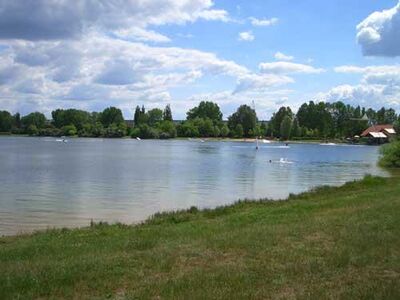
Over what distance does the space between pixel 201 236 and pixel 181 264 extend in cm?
347

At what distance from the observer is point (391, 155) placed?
243 feet

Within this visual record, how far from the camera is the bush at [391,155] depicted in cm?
7331

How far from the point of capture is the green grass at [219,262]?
29.7 feet

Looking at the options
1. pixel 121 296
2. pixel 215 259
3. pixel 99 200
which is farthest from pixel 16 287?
pixel 99 200

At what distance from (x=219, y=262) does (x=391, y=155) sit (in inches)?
2670

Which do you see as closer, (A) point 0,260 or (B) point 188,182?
(A) point 0,260

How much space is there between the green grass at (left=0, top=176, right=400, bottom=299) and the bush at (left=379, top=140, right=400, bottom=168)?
5965 cm

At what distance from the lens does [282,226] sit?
1597cm

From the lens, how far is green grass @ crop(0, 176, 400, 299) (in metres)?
9.05

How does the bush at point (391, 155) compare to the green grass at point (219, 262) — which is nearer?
the green grass at point (219, 262)

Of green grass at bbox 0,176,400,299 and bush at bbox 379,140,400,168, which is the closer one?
green grass at bbox 0,176,400,299

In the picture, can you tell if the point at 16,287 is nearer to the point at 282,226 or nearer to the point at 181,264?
the point at 181,264

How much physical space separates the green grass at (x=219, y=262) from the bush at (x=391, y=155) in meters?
59.7

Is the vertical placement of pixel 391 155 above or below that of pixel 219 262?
below
